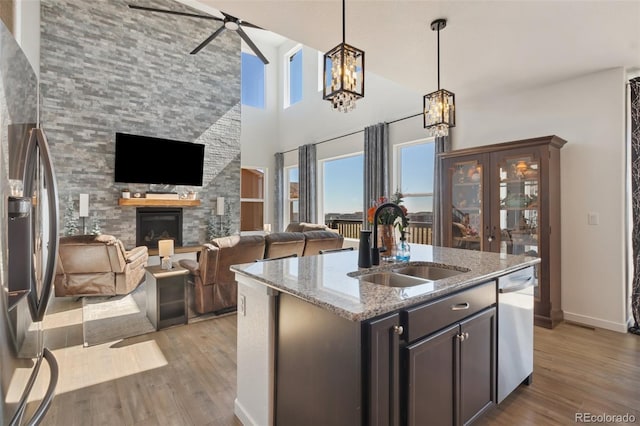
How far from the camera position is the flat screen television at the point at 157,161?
6.22 meters

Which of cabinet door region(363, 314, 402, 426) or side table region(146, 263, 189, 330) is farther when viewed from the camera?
side table region(146, 263, 189, 330)

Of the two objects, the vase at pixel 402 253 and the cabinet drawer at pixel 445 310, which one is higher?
the vase at pixel 402 253

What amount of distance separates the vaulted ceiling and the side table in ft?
8.44

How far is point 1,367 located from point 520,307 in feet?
8.22

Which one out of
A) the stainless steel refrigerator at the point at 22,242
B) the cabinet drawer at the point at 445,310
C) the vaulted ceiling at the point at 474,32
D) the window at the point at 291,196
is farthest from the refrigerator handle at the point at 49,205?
the window at the point at 291,196

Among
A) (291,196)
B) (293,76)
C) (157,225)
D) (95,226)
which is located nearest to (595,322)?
(291,196)

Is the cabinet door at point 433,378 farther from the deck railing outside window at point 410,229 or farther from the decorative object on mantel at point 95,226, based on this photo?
the decorative object on mantel at point 95,226

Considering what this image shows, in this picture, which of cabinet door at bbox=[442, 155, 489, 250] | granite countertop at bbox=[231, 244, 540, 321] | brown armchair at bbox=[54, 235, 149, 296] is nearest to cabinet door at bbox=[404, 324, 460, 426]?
granite countertop at bbox=[231, 244, 540, 321]

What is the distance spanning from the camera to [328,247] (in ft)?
14.5

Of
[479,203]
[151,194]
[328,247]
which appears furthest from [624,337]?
[151,194]

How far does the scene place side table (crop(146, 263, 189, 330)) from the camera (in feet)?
11.0

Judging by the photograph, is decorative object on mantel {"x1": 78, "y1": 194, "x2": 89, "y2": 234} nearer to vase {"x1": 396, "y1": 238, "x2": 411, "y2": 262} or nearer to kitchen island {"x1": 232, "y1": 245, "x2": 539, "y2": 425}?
kitchen island {"x1": 232, "y1": 245, "x2": 539, "y2": 425}

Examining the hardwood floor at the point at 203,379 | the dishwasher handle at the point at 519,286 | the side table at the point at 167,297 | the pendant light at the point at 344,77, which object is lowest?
the hardwood floor at the point at 203,379

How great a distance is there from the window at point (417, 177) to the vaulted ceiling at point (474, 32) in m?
1.75
